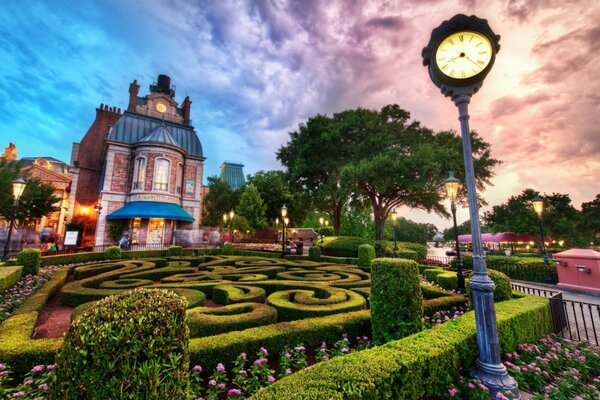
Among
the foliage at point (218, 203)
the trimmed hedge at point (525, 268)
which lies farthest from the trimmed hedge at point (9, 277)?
the foliage at point (218, 203)

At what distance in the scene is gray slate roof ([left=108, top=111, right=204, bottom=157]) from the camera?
24.8 m

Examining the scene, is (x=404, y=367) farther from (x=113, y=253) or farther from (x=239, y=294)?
(x=113, y=253)

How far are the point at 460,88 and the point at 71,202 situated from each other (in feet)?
117

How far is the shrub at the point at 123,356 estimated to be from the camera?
5.33 feet

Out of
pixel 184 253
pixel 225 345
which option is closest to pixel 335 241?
pixel 184 253

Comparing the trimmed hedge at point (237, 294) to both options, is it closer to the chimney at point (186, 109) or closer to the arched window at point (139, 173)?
the arched window at point (139, 173)

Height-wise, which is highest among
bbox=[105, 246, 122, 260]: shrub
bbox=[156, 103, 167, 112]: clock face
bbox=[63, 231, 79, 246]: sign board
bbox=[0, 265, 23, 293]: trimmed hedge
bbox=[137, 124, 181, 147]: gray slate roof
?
bbox=[156, 103, 167, 112]: clock face

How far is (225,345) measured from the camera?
3.59m

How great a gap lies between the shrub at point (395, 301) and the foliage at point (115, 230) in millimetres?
24760

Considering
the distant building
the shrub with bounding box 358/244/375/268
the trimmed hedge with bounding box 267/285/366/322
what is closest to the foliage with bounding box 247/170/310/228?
the shrub with bounding box 358/244/375/268

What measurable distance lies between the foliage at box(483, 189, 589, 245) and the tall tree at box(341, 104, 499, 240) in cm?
1901

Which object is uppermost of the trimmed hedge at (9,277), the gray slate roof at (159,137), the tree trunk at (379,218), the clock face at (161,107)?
the clock face at (161,107)

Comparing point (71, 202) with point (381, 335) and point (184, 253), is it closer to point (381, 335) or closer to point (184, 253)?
point (184, 253)

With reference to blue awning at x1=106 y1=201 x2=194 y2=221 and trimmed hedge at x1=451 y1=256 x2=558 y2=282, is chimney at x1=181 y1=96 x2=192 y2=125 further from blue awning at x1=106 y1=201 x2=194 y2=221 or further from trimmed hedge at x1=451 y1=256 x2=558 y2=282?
trimmed hedge at x1=451 y1=256 x2=558 y2=282
